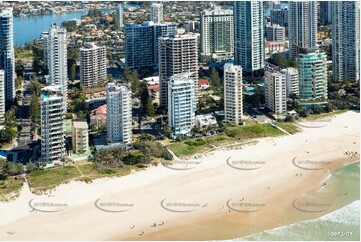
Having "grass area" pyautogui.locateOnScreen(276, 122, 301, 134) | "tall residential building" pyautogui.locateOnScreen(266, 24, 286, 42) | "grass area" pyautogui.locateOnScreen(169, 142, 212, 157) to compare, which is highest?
"tall residential building" pyautogui.locateOnScreen(266, 24, 286, 42)

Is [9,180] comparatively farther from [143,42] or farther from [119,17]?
[119,17]

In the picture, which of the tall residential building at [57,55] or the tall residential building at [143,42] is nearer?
the tall residential building at [57,55]

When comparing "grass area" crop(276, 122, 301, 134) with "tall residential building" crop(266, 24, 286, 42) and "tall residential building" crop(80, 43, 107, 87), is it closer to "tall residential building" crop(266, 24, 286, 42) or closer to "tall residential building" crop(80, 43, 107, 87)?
"tall residential building" crop(80, 43, 107, 87)

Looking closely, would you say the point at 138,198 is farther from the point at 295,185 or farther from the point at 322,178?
the point at 322,178

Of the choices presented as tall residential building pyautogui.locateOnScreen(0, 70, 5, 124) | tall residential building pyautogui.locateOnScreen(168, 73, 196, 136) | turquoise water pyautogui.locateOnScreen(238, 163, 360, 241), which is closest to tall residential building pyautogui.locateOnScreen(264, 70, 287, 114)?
tall residential building pyautogui.locateOnScreen(168, 73, 196, 136)

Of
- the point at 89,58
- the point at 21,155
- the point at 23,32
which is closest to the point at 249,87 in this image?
the point at 89,58

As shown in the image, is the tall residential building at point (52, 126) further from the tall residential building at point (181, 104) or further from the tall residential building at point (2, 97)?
the tall residential building at point (2, 97)

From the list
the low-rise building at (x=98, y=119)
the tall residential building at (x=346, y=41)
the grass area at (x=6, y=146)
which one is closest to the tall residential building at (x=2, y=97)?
the grass area at (x=6, y=146)
